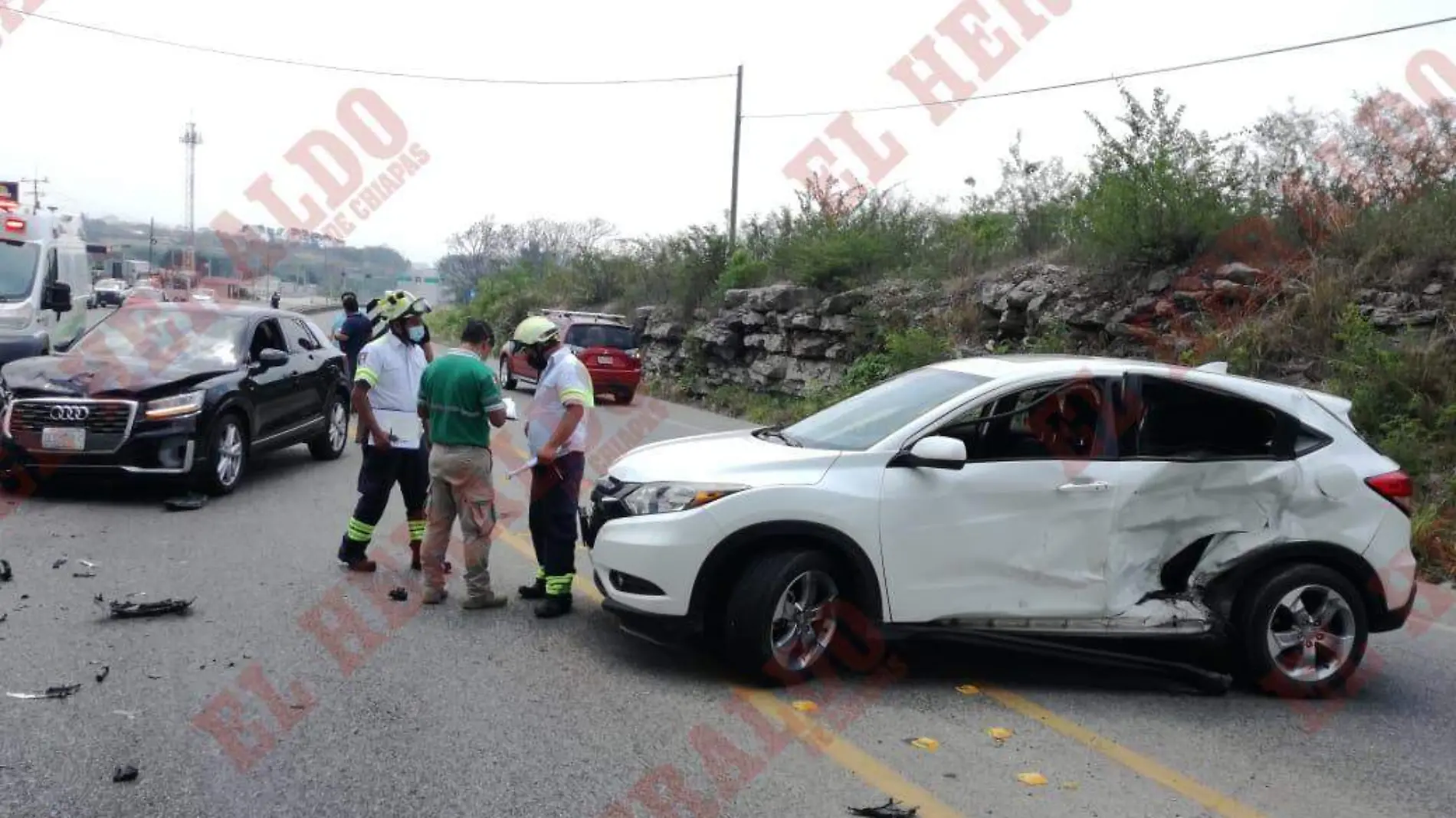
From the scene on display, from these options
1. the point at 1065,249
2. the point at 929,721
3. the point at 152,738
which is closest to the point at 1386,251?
the point at 1065,249

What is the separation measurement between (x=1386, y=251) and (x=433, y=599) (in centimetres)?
1165

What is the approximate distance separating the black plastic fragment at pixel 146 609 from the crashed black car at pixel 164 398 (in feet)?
10.4

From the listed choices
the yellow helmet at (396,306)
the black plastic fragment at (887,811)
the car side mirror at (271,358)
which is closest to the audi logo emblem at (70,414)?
the car side mirror at (271,358)

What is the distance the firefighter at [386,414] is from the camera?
7234mm

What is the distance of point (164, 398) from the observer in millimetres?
9094

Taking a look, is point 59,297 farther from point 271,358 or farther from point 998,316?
point 998,316

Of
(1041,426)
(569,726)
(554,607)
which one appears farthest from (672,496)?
(1041,426)

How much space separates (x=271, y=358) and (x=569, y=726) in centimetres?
658

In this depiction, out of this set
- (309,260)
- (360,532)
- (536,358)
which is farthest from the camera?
(309,260)

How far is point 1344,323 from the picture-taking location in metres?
12.3

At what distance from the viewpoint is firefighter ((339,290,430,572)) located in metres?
7.23

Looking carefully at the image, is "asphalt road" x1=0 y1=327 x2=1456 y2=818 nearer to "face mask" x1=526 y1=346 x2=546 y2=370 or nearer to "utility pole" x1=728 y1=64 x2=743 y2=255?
"face mask" x1=526 y1=346 x2=546 y2=370

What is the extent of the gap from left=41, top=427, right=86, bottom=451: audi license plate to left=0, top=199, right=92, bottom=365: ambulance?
581 cm

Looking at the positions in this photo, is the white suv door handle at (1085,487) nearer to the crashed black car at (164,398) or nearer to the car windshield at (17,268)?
the crashed black car at (164,398)
